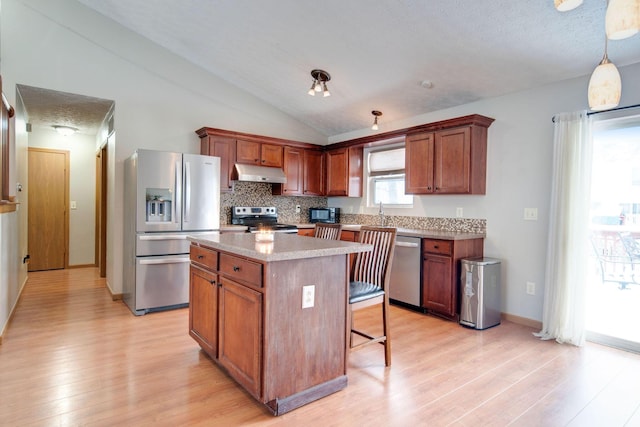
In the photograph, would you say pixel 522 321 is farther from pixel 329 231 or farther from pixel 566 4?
pixel 566 4

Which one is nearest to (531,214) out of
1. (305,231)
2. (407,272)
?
(407,272)

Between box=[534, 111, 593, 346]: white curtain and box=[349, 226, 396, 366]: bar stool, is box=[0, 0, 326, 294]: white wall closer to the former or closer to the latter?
box=[349, 226, 396, 366]: bar stool

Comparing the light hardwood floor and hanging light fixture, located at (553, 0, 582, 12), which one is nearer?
hanging light fixture, located at (553, 0, 582, 12)

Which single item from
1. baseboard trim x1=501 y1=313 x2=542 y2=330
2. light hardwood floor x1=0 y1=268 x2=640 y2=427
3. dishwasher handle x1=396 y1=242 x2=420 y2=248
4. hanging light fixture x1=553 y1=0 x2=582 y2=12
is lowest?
light hardwood floor x1=0 y1=268 x2=640 y2=427

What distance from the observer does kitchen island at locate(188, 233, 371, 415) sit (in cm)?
194

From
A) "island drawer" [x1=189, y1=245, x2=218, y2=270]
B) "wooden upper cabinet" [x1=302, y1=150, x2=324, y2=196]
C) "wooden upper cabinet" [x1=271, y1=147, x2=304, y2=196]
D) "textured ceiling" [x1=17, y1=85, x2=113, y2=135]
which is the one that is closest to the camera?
"island drawer" [x1=189, y1=245, x2=218, y2=270]

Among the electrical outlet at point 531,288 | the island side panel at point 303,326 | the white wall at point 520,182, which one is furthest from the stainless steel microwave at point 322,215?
the island side panel at point 303,326

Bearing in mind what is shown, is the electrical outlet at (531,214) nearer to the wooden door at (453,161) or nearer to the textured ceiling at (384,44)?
the wooden door at (453,161)

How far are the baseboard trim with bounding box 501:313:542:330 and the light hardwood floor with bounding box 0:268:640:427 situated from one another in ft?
0.43

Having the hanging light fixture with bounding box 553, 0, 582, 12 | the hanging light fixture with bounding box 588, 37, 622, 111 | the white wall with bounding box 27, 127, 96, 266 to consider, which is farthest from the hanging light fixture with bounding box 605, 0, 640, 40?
the white wall with bounding box 27, 127, 96, 266

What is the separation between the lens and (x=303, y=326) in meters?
2.06

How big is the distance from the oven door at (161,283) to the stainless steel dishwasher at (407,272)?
2383 mm

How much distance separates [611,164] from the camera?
3.15m

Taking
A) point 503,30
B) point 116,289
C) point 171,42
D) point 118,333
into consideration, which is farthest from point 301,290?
point 171,42
